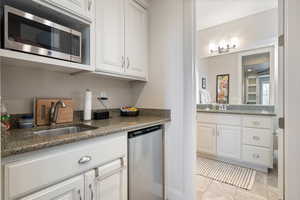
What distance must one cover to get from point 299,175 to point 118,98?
187 centimetres

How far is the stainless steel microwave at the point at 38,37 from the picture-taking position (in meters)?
0.84

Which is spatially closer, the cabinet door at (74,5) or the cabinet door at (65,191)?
the cabinet door at (65,191)

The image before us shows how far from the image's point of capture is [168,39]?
5.45ft

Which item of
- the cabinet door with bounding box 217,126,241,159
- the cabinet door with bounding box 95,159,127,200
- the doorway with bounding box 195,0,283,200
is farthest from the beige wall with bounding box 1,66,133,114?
the cabinet door with bounding box 217,126,241,159

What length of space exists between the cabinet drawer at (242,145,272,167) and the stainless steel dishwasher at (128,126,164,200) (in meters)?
1.61

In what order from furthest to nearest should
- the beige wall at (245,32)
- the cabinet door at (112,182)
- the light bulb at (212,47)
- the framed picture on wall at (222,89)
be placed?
1. the light bulb at (212,47)
2. the framed picture on wall at (222,89)
3. the beige wall at (245,32)
4. the cabinet door at (112,182)

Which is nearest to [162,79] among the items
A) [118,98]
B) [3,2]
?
[118,98]

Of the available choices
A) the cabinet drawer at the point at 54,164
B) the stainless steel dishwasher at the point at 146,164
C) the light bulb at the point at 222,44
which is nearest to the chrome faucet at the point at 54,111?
the cabinet drawer at the point at 54,164

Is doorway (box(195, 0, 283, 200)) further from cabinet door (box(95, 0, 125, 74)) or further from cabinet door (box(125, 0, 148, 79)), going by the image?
cabinet door (box(95, 0, 125, 74))

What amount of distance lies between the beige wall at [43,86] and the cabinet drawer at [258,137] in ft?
7.14

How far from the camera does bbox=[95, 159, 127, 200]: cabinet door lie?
928 mm

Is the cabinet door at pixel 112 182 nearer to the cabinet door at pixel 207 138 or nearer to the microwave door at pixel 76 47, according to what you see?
the microwave door at pixel 76 47

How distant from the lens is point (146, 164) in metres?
1.32

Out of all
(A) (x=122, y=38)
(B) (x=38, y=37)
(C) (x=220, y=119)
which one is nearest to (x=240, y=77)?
(C) (x=220, y=119)
